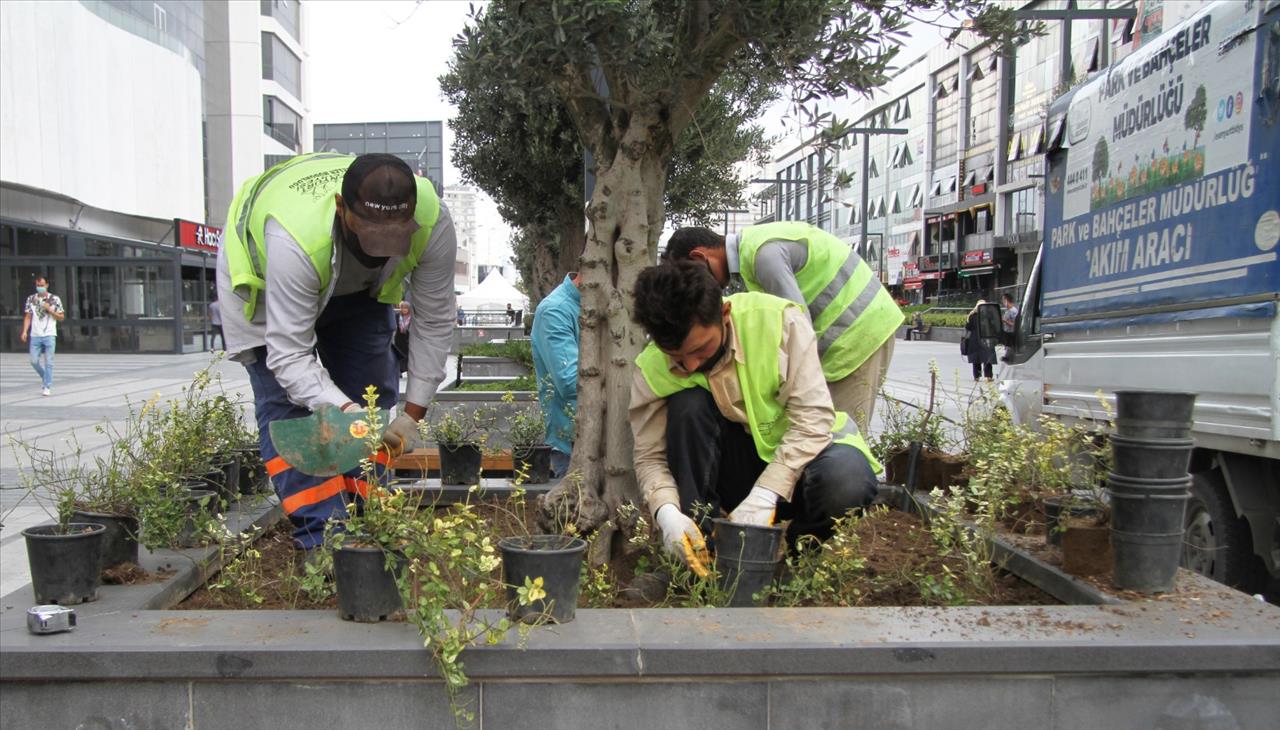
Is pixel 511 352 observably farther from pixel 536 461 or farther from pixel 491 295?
pixel 491 295

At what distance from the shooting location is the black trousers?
2900mm

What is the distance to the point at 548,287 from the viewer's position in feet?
53.0

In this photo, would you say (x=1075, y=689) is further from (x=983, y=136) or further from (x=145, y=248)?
(x=983, y=136)

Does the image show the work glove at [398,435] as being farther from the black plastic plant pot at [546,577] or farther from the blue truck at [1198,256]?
the blue truck at [1198,256]

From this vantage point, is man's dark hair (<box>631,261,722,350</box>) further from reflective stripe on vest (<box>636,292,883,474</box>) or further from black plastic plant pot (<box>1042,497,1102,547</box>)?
black plastic plant pot (<box>1042,497,1102,547</box>)

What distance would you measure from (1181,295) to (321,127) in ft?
58.8

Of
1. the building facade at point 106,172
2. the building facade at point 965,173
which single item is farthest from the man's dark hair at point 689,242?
the building facade at point 965,173

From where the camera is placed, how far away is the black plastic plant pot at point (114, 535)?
282cm

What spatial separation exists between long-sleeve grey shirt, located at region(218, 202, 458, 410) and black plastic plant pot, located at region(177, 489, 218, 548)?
0.49 meters

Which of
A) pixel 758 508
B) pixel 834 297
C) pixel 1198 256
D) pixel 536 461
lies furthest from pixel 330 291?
pixel 1198 256

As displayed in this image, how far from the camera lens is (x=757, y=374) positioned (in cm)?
292

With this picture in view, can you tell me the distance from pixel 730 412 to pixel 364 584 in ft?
4.06

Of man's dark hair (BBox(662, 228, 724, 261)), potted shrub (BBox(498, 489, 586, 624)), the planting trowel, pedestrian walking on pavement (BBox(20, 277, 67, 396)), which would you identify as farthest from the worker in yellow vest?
pedestrian walking on pavement (BBox(20, 277, 67, 396))

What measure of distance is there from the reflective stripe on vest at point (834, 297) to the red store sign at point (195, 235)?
2542cm
